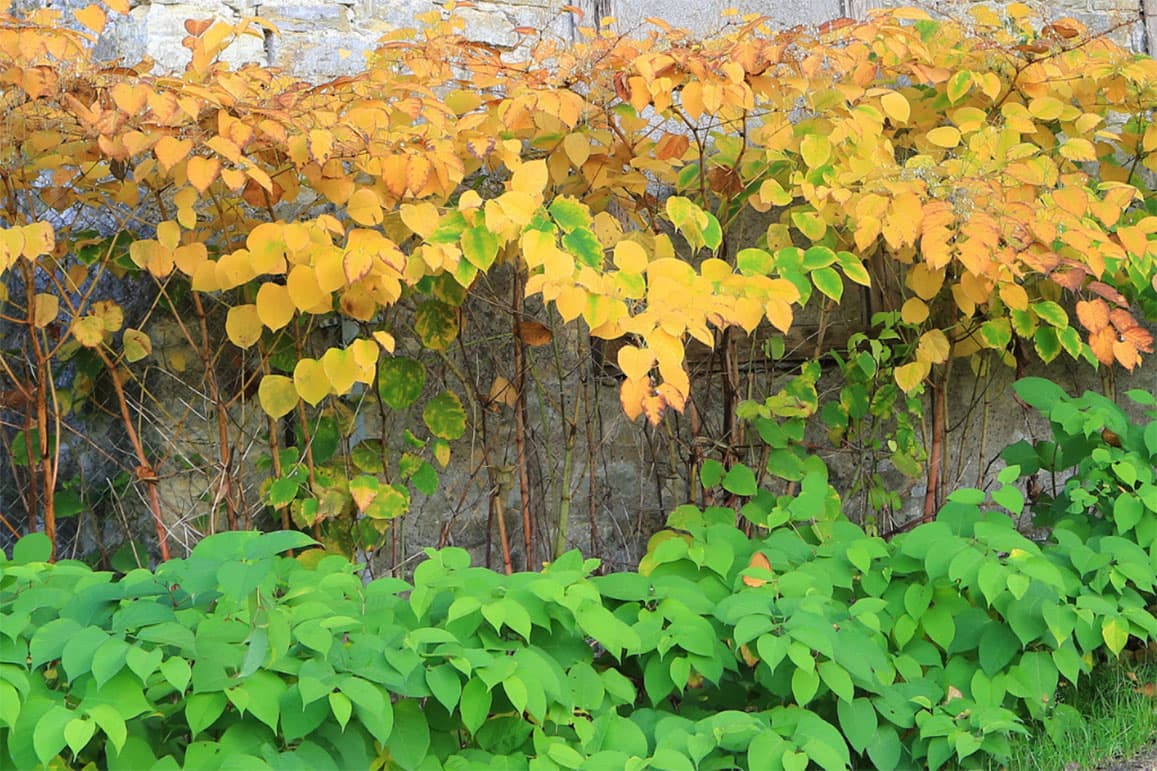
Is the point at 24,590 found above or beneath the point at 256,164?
beneath

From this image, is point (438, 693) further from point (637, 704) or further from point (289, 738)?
point (637, 704)

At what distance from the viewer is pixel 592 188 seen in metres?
3.20

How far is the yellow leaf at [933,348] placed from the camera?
3361 millimetres

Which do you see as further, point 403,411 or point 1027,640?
point 403,411

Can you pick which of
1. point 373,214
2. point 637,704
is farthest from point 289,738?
point 373,214

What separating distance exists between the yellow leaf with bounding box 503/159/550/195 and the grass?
1631 mm

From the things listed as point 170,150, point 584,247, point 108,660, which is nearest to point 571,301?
point 584,247

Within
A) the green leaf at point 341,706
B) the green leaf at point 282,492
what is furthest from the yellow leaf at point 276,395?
the green leaf at point 341,706

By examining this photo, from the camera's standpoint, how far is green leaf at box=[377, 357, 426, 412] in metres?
3.25

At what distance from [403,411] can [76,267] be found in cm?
98

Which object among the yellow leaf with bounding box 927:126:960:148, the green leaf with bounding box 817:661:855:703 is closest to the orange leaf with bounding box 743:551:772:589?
the green leaf with bounding box 817:661:855:703

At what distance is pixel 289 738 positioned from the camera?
6.73 feet

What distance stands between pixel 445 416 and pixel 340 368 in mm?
589

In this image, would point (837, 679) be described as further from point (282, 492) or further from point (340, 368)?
point (282, 492)
